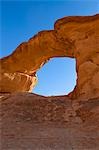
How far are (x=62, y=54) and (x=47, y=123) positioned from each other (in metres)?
11.7

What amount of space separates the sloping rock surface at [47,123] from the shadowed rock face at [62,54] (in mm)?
2978

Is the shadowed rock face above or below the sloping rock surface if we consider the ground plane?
above

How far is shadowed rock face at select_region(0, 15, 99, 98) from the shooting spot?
16.5 metres

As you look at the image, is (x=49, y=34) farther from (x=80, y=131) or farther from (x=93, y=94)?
(x=80, y=131)

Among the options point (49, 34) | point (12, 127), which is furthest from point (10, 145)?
point (49, 34)

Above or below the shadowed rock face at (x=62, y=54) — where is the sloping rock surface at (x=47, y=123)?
below

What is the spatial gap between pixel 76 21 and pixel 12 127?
9700 millimetres

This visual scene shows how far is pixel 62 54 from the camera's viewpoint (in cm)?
2252

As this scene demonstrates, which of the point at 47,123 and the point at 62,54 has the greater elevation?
the point at 62,54

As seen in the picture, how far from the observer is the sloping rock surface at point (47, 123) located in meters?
9.05

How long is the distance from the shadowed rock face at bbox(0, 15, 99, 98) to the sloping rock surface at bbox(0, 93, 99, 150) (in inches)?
117

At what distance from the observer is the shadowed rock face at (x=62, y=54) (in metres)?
16.5

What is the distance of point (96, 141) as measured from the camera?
9.44m

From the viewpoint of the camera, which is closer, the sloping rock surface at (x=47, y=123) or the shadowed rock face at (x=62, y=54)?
the sloping rock surface at (x=47, y=123)
